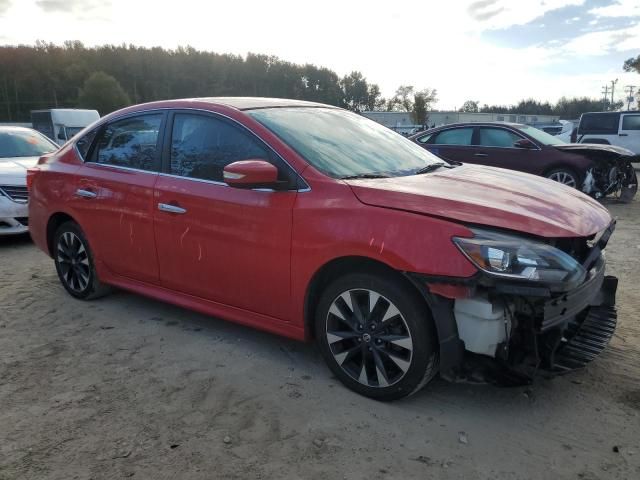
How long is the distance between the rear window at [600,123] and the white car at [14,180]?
1571 cm

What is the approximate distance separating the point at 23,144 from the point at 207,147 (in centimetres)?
644

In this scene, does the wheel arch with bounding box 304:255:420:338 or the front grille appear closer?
the wheel arch with bounding box 304:255:420:338

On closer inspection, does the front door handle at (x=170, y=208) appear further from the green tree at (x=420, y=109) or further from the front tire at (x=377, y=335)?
the green tree at (x=420, y=109)

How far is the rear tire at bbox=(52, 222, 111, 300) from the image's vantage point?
4.68m

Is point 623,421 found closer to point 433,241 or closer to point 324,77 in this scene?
point 433,241

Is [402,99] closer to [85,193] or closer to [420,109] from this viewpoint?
[420,109]

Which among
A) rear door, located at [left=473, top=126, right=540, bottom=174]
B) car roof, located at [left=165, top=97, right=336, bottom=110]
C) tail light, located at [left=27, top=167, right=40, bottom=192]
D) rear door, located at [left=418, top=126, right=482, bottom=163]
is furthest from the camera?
rear door, located at [left=418, top=126, right=482, bottom=163]

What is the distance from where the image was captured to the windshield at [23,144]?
8453 mm

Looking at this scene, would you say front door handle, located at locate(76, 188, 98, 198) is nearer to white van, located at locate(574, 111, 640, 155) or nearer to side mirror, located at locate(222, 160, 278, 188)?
side mirror, located at locate(222, 160, 278, 188)

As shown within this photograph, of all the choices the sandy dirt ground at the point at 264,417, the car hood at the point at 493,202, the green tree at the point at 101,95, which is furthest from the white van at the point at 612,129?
the green tree at the point at 101,95

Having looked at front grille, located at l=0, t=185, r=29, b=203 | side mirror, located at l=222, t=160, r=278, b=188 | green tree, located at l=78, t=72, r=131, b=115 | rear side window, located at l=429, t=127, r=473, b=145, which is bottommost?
front grille, located at l=0, t=185, r=29, b=203

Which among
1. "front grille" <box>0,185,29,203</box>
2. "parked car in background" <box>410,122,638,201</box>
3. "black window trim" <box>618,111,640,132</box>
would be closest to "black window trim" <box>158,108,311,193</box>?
"front grille" <box>0,185,29,203</box>

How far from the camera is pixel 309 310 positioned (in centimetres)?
325

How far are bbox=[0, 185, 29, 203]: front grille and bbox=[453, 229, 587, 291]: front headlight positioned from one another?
646 centimetres
